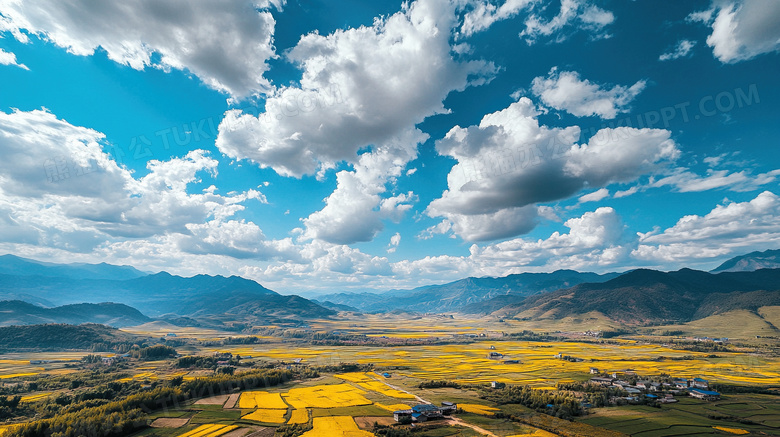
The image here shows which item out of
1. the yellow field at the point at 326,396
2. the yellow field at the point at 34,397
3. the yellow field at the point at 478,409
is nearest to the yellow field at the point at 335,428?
the yellow field at the point at 326,396

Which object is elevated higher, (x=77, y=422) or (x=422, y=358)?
(x=77, y=422)

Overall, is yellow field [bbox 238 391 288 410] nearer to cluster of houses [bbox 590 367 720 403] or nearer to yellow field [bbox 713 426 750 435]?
yellow field [bbox 713 426 750 435]

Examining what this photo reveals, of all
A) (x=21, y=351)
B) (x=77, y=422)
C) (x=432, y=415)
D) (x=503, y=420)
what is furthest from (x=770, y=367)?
(x=21, y=351)

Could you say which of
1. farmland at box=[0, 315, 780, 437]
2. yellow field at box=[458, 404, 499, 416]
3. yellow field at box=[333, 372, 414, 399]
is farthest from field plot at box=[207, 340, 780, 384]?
yellow field at box=[458, 404, 499, 416]

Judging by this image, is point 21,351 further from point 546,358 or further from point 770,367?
point 770,367

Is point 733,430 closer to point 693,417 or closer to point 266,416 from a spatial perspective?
point 693,417

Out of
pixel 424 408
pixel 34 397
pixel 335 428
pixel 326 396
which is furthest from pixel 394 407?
pixel 34 397
